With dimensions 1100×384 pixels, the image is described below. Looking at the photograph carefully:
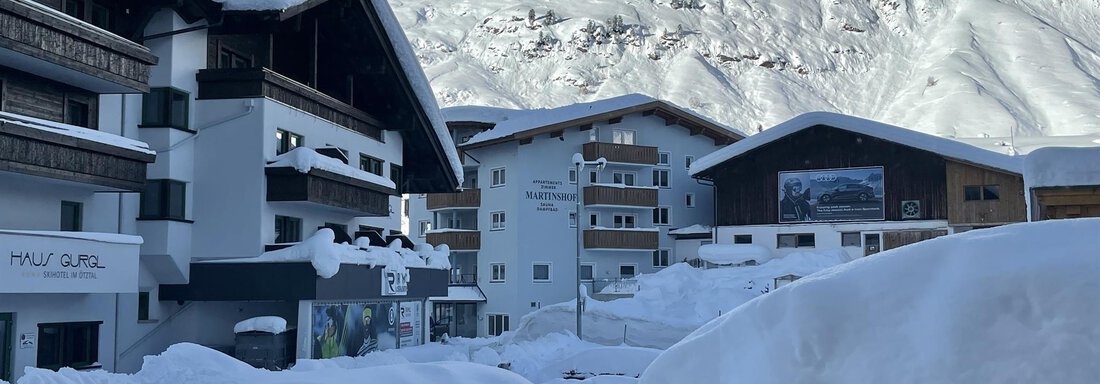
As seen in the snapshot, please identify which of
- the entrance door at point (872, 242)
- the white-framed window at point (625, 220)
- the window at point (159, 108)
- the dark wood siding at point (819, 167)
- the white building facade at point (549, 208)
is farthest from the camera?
the white-framed window at point (625, 220)

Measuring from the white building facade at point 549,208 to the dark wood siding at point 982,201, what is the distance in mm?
13915

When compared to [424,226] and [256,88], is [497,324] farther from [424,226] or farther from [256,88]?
[256,88]

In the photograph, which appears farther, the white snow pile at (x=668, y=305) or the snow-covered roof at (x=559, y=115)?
the snow-covered roof at (x=559, y=115)

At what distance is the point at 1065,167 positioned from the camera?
13500 millimetres

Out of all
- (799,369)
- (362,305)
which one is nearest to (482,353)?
(362,305)

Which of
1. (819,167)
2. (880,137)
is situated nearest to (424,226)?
(819,167)

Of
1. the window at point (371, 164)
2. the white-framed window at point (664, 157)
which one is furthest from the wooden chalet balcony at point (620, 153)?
the window at point (371, 164)

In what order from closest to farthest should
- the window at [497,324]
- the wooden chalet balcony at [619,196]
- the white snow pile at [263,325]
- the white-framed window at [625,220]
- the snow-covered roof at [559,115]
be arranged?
the white snow pile at [263,325] → the snow-covered roof at [559,115] → the wooden chalet balcony at [619,196] → the window at [497,324] → the white-framed window at [625,220]

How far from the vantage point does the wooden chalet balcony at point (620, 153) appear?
5488 centimetres

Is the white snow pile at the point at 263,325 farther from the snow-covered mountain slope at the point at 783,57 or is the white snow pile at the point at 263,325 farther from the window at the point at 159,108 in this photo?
the snow-covered mountain slope at the point at 783,57

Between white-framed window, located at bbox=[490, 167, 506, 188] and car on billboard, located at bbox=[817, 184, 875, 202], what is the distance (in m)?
15.3

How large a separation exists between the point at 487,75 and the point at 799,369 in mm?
124974

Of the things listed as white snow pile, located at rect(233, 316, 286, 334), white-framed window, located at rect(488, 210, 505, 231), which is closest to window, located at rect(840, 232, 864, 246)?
white-framed window, located at rect(488, 210, 505, 231)

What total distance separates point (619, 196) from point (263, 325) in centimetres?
3240
